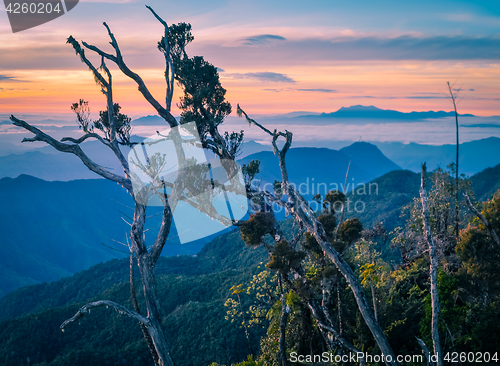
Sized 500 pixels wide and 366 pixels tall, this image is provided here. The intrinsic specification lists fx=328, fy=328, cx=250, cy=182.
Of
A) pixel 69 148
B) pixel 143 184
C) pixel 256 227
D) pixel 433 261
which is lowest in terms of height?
pixel 256 227

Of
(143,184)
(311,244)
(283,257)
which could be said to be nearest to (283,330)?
(283,257)

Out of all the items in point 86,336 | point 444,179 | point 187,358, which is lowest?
point 86,336

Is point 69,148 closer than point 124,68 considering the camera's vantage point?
No

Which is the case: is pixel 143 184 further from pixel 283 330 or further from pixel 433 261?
pixel 433 261

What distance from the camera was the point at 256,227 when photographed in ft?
40.1

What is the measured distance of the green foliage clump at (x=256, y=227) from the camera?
40.1 ft

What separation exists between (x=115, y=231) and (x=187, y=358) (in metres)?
177

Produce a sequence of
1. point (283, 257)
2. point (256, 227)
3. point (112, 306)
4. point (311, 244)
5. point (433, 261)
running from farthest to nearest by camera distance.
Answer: point (311, 244)
point (256, 227)
point (283, 257)
point (433, 261)
point (112, 306)

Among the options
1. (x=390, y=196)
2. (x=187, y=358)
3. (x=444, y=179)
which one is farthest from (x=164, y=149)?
(x=390, y=196)

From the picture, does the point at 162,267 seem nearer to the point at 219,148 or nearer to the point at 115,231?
the point at 219,148

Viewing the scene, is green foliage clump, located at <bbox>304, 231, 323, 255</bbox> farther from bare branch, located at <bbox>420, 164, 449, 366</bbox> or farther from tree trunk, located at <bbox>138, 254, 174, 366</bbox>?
tree trunk, located at <bbox>138, 254, 174, 366</bbox>

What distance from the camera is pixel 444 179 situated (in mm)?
20703

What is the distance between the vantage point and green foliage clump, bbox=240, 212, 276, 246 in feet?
40.1

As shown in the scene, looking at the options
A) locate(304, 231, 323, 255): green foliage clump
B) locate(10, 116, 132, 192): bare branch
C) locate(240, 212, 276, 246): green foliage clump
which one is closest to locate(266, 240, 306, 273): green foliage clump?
locate(240, 212, 276, 246): green foliage clump
